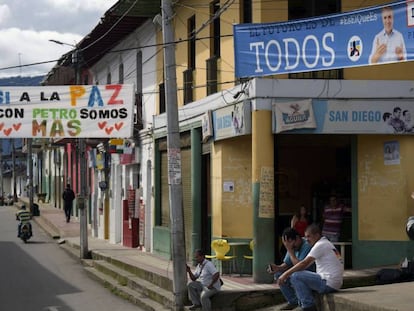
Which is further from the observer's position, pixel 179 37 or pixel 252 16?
pixel 179 37

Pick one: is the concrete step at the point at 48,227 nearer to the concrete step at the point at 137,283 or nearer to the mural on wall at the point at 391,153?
the concrete step at the point at 137,283

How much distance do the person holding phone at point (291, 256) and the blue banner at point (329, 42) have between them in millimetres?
2782

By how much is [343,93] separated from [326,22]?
2.68 metres

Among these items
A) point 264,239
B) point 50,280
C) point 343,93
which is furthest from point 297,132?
point 50,280

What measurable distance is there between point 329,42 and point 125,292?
733 cm

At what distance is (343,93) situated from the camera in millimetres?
14391

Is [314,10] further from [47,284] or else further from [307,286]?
[47,284]

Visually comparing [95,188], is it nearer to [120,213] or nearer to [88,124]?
[120,213]

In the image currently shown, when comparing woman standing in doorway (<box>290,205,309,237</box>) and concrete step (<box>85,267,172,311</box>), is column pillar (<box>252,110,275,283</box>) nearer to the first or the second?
woman standing in doorway (<box>290,205,309,237</box>)

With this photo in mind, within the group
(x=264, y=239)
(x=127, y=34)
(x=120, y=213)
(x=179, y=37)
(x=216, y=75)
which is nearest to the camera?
(x=264, y=239)

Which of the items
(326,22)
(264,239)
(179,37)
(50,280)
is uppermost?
(179,37)

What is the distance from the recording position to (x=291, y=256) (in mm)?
11148

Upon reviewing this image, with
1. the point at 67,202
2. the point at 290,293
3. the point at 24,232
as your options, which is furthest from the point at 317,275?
the point at 67,202

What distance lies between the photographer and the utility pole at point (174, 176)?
1318 cm
